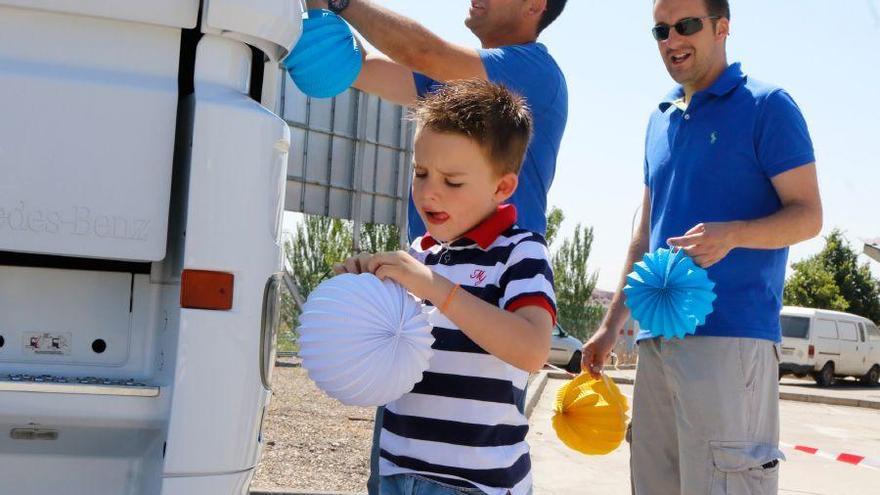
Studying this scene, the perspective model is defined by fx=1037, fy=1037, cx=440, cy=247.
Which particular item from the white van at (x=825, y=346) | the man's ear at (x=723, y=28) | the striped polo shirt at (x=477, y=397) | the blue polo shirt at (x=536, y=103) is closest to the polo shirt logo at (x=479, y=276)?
the striped polo shirt at (x=477, y=397)

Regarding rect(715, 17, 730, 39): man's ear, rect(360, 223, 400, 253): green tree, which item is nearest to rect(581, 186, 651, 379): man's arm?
rect(715, 17, 730, 39): man's ear

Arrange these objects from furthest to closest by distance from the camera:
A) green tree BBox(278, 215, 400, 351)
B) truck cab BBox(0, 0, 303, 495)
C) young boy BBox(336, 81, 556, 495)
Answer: green tree BBox(278, 215, 400, 351) → truck cab BBox(0, 0, 303, 495) → young boy BBox(336, 81, 556, 495)

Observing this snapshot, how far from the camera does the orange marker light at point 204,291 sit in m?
2.73

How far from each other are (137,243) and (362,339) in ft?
3.25

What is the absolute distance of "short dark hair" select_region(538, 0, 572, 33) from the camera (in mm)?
3545

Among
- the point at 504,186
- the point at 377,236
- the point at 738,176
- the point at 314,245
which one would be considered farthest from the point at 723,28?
the point at 314,245

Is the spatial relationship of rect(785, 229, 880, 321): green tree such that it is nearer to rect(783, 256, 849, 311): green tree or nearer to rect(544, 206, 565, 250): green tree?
rect(783, 256, 849, 311): green tree

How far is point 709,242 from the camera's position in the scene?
3.00 meters

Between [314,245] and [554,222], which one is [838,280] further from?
[314,245]

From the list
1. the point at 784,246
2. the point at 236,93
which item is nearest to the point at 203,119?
the point at 236,93

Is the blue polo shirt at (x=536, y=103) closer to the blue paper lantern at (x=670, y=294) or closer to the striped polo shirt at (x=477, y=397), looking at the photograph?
the blue paper lantern at (x=670, y=294)

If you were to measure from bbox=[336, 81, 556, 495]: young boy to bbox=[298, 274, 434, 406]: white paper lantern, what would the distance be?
0.06 meters

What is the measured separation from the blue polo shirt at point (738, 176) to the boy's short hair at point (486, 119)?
1.19m

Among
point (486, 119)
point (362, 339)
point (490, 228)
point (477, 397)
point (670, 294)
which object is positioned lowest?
point (477, 397)
